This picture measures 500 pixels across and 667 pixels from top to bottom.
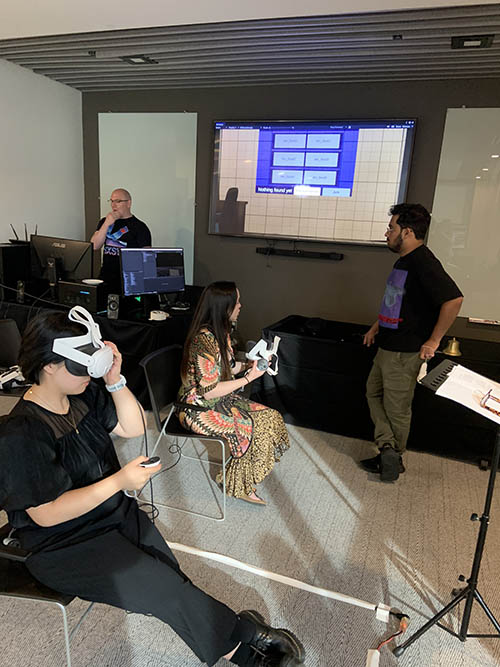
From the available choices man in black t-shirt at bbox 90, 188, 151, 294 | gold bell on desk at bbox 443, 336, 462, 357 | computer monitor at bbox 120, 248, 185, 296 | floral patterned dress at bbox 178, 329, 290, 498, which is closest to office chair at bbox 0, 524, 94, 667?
floral patterned dress at bbox 178, 329, 290, 498

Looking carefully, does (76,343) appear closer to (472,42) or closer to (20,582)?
(20,582)

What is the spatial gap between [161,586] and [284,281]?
3476 mm

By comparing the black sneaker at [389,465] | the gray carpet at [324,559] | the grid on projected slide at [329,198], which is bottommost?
the gray carpet at [324,559]

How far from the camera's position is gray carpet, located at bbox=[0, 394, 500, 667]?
154 centimetres

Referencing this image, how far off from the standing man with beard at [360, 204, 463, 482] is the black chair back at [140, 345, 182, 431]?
121 cm

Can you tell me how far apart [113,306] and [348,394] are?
5.66ft

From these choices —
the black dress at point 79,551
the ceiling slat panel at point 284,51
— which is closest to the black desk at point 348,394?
the black dress at point 79,551

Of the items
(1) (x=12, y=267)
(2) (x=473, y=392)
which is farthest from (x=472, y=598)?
(1) (x=12, y=267)

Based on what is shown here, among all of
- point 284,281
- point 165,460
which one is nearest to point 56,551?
point 165,460

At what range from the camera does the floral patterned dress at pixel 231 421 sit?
7.01 feet

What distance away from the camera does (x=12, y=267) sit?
3.58m

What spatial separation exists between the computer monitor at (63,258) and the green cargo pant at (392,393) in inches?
86.0

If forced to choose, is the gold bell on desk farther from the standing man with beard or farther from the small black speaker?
the small black speaker

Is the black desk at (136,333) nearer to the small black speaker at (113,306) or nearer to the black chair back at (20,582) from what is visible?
the small black speaker at (113,306)
